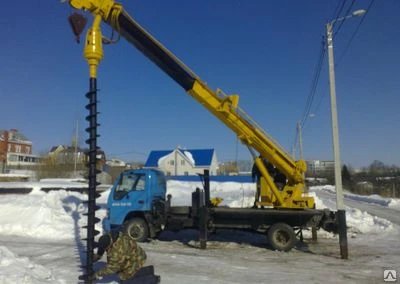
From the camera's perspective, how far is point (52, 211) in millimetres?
17875

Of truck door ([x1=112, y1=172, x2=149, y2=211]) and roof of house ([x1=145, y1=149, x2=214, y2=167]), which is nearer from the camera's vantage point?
truck door ([x1=112, y1=172, x2=149, y2=211])

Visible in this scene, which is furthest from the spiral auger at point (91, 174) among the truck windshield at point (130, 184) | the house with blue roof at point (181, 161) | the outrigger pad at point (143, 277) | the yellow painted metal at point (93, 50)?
the house with blue roof at point (181, 161)

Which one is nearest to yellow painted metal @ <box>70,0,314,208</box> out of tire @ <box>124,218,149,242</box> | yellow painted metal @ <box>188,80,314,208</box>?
yellow painted metal @ <box>188,80,314,208</box>

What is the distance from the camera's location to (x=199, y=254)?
12.6 m

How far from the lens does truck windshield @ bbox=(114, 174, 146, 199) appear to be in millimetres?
14734

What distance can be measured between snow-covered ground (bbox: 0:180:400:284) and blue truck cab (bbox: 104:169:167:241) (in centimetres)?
62

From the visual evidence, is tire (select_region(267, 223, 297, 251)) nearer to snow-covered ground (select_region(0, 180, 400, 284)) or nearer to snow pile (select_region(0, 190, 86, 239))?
snow-covered ground (select_region(0, 180, 400, 284))

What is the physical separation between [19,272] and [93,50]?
421 cm

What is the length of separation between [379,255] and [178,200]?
21.3 metres

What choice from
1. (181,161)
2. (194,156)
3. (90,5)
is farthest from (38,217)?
(194,156)

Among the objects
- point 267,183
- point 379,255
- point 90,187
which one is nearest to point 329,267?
point 379,255

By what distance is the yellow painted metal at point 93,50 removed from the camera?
6.64m

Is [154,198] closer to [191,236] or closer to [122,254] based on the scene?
[191,236]

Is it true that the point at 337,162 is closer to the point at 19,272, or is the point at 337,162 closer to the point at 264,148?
the point at 264,148
